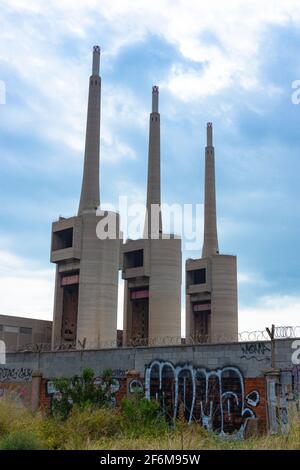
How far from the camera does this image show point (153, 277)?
236ft

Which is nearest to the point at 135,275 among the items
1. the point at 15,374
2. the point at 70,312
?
the point at 70,312

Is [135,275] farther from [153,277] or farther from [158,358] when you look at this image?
[158,358]

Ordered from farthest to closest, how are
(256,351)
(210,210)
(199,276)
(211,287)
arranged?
(210,210)
(199,276)
(211,287)
(256,351)

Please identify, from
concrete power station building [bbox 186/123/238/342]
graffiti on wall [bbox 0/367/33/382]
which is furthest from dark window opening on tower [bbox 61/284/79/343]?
graffiti on wall [bbox 0/367/33/382]

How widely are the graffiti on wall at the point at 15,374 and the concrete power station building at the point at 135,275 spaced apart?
2077 centimetres

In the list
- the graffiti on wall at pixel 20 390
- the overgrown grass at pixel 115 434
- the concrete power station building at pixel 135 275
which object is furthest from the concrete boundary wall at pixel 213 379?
the concrete power station building at pixel 135 275

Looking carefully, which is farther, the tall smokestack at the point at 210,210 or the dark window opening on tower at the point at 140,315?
the tall smokestack at the point at 210,210

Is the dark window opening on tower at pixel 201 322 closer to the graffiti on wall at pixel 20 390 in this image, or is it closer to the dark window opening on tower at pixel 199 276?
the dark window opening on tower at pixel 199 276

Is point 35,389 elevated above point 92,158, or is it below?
below

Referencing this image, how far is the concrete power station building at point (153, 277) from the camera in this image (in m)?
71.1

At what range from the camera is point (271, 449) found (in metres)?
12.5

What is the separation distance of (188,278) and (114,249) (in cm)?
2166

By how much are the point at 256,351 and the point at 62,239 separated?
45.1m
